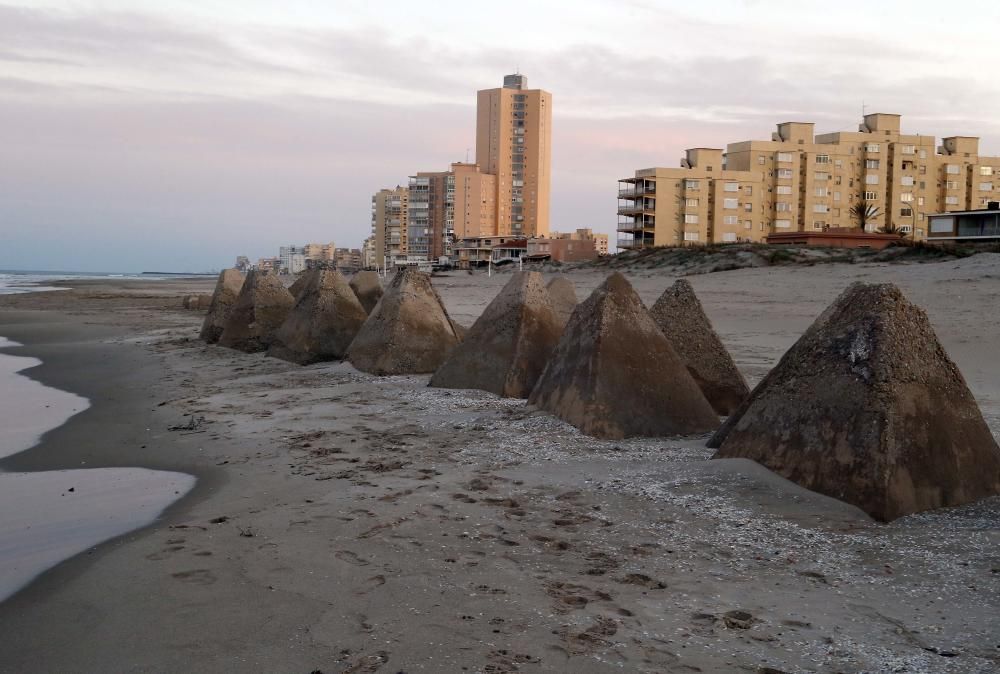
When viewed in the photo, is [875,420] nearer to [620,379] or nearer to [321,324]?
[620,379]

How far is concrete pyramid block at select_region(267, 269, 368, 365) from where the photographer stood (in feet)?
42.5

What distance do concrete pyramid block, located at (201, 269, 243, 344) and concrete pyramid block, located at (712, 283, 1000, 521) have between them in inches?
506

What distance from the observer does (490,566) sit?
4.11m

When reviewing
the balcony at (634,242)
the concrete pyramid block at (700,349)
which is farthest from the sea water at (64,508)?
the balcony at (634,242)

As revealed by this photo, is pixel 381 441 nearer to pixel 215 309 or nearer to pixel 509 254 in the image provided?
pixel 215 309

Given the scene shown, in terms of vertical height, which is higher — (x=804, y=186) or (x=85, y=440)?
(x=804, y=186)

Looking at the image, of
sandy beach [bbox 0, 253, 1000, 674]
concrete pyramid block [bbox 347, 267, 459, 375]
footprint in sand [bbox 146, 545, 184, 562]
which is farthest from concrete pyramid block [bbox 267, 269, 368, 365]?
footprint in sand [bbox 146, 545, 184, 562]

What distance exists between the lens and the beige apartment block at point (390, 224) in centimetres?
13988

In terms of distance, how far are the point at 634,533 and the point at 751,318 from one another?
14.5 metres

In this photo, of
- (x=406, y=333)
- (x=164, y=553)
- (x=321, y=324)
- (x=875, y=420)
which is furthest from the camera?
(x=321, y=324)

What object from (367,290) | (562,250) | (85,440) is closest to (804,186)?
(562,250)

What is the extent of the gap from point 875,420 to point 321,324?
9548mm

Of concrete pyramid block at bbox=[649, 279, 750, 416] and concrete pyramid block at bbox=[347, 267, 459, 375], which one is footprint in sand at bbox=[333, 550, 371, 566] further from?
concrete pyramid block at bbox=[347, 267, 459, 375]

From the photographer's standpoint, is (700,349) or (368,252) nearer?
(700,349)
